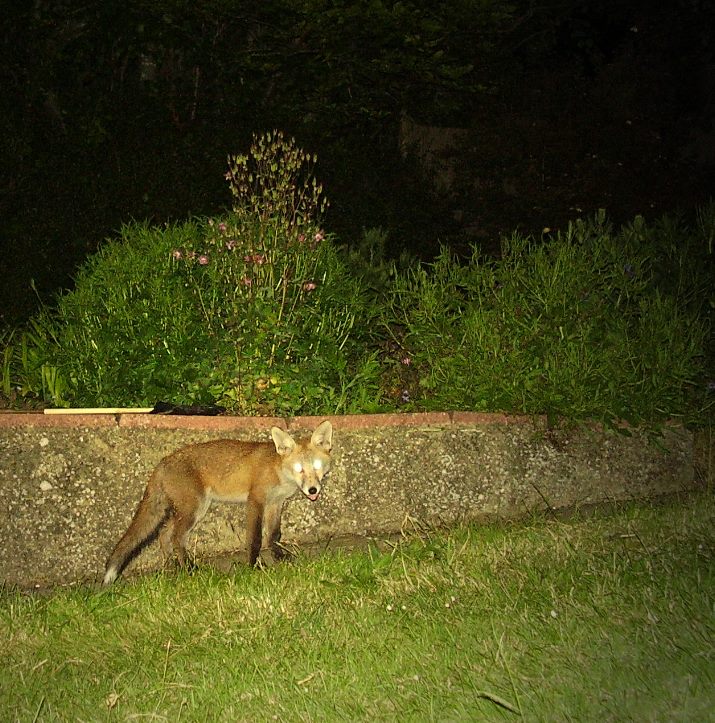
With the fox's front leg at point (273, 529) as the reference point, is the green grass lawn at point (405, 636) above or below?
above

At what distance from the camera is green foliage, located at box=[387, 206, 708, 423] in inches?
247

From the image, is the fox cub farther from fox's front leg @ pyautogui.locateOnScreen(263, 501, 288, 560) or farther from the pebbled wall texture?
the pebbled wall texture

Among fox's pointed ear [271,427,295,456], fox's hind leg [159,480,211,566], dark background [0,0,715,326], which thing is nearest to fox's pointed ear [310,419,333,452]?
fox's pointed ear [271,427,295,456]

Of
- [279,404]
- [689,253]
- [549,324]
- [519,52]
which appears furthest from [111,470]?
[519,52]

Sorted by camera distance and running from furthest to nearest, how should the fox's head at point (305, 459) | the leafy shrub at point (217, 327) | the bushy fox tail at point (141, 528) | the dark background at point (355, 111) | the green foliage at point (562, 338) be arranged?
the dark background at point (355, 111) < the green foliage at point (562, 338) < the leafy shrub at point (217, 327) < the fox's head at point (305, 459) < the bushy fox tail at point (141, 528)

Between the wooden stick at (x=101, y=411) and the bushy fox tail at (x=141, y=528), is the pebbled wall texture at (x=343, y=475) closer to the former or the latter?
the wooden stick at (x=101, y=411)

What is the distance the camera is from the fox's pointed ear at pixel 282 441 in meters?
5.13

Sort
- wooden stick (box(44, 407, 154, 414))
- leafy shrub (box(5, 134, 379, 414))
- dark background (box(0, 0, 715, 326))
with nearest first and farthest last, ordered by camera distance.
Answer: wooden stick (box(44, 407, 154, 414)), leafy shrub (box(5, 134, 379, 414)), dark background (box(0, 0, 715, 326))

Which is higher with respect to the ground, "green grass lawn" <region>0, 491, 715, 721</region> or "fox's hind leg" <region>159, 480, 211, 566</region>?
"green grass lawn" <region>0, 491, 715, 721</region>

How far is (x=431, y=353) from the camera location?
669 cm

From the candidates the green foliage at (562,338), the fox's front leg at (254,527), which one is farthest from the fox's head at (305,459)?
the green foliage at (562,338)

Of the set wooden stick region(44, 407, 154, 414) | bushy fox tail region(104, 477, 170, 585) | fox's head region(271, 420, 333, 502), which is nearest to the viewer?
bushy fox tail region(104, 477, 170, 585)

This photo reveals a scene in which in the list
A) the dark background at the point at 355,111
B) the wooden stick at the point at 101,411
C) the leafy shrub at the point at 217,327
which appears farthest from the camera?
the dark background at the point at 355,111

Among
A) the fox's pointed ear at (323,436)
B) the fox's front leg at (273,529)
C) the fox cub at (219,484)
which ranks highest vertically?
the fox's pointed ear at (323,436)
